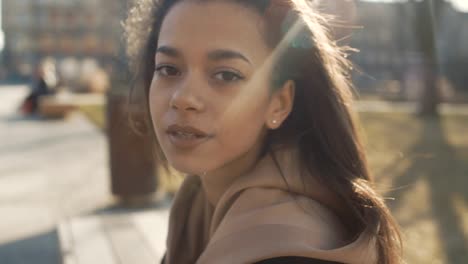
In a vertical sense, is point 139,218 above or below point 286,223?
below

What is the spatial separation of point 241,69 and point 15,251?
3.89 m

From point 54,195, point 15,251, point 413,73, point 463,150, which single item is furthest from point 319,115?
point 413,73

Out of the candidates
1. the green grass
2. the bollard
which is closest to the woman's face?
the green grass

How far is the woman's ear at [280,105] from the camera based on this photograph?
1.79m

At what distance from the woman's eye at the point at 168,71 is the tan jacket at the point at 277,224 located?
1.10ft

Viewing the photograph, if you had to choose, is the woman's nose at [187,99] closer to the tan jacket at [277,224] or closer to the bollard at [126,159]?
the tan jacket at [277,224]

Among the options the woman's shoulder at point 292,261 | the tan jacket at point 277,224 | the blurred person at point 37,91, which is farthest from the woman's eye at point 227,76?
the blurred person at point 37,91

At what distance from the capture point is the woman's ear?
5.86ft

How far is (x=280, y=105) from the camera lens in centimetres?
179

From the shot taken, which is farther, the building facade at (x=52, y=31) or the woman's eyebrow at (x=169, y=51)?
the building facade at (x=52, y=31)

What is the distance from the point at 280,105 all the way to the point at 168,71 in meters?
0.33

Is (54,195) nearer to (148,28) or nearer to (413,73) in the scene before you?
(148,28)

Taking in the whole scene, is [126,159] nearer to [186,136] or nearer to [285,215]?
[186,136]

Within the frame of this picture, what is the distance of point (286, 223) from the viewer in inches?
60.6
